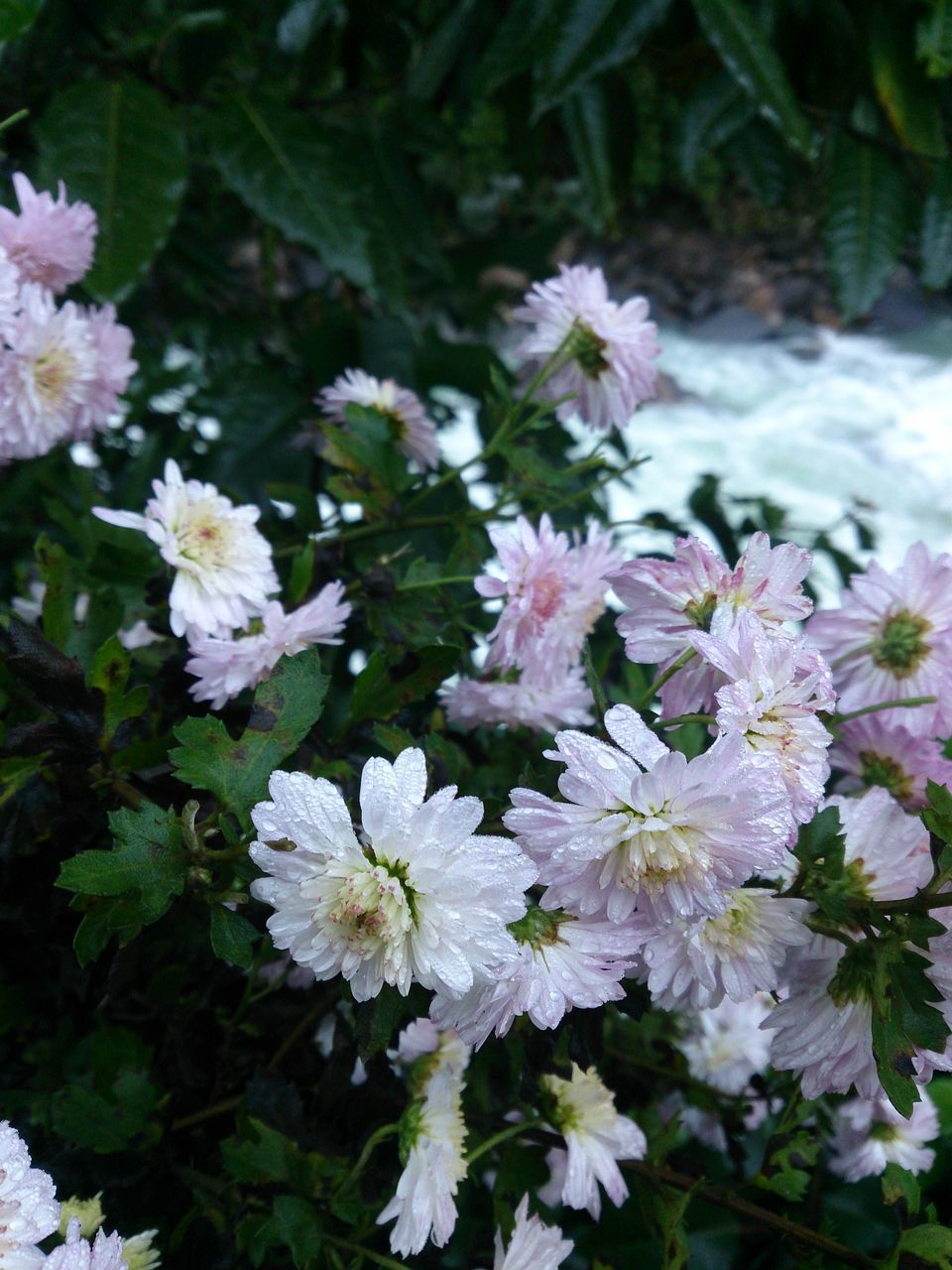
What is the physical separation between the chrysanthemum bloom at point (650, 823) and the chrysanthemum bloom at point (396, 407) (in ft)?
0.92

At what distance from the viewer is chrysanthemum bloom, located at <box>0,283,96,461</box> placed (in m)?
0.45

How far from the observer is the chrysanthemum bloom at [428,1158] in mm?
352

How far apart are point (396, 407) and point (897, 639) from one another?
0.27 metres

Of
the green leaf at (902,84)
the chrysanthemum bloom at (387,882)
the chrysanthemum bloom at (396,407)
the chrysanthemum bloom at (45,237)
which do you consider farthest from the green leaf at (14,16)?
the green leaf at (902,84)

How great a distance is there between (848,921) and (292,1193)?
8.5 inches

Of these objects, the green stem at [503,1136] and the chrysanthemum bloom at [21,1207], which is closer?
the chrysanthemum bloom at [21,1207]

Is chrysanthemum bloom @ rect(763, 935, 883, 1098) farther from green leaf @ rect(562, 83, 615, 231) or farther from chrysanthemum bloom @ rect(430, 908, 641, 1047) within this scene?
green leaf @ rect(562, 83, 615, 231)

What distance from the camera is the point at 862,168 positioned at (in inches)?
36.8

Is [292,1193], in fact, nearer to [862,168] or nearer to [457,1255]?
[457,1255]

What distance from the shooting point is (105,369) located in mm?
519

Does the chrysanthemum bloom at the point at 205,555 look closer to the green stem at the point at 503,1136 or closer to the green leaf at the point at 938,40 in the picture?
the green stem at the point at 503,1136

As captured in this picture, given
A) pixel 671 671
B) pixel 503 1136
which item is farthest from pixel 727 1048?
pixel 671 671

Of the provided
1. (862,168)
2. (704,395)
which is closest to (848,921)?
(862,168)

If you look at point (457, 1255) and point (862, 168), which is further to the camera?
point (862, 168)
